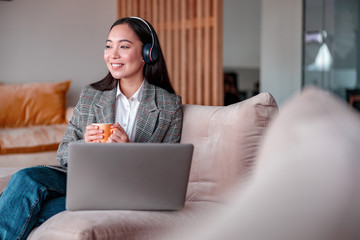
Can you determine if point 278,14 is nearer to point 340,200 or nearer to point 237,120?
point 237,120

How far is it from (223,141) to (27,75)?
148 inches

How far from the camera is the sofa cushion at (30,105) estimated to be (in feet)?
14.7

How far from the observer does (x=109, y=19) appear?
5.30 m

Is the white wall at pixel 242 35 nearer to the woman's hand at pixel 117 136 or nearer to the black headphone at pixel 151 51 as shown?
the black headphone at pixel 151 51

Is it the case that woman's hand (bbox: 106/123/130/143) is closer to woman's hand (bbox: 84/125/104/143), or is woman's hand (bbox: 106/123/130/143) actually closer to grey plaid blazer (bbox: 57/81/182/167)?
woman's hand (bbox: 84/125/104/143)

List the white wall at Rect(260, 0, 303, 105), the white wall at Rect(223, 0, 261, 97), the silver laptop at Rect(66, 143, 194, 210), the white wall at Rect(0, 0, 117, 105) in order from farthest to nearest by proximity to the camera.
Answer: the white wall at Rect(223, 0, 261, 97) < the white wall at Rect(260, 0, 303, 105) < the white wall at Rect(0, 0, 117, 105) < the silver laptop at Rect(66, 143, 194, 210)

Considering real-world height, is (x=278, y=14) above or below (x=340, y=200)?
above

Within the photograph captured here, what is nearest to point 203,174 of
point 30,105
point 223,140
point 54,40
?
point 223,140

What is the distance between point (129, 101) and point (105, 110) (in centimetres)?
13

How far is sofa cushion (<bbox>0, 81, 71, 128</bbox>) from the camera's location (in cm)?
448

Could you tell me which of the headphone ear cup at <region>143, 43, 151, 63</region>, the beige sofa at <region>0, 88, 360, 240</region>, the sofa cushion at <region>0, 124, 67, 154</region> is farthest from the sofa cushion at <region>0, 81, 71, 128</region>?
the beige sofa at <region>0, 88, 360, 240</region>

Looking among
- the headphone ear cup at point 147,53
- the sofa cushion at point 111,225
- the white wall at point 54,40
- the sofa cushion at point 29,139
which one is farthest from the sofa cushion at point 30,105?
the sofa cushion at point 111,225

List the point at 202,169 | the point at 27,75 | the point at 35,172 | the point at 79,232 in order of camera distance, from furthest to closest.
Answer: the point at 27,75
the point at 202,169
the point at 35,172
the point at 79,232

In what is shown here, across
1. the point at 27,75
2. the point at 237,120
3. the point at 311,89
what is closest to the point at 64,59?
the point at 27,75
